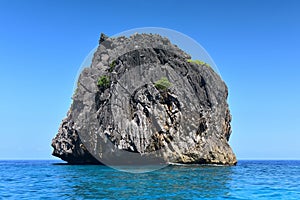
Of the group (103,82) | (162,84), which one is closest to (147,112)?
(162,84)

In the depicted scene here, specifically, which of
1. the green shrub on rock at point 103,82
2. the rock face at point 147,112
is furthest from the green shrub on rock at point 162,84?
the green shrub on rock at point 103,82

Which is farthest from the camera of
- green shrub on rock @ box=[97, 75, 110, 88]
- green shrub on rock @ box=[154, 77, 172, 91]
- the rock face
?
green shrub on rock @ box=[97, 75, 110, 88]

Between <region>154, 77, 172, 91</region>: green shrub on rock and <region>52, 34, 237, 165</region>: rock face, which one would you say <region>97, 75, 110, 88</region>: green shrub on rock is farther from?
<region>154, 77, 172, 91</region>: green shrub on rock

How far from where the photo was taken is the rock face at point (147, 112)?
5538 cm

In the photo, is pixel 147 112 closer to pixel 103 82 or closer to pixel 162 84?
pixel 162 84

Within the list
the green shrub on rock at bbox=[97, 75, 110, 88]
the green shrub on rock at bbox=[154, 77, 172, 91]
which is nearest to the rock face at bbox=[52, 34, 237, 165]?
the green shrub on rock at bbox=[154, 77, 172, 91]

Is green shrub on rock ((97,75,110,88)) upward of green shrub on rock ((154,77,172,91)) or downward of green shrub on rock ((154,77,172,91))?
upward

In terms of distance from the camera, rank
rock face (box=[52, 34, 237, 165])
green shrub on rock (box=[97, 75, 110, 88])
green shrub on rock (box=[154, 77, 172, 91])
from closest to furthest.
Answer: rock face (box=[52, 34, 237, 165]), green shrub on rock (box=[154, 77, 172, 91]), green shrub on rock (box=[97, 75, 110, 88])

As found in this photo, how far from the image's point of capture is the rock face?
2180 inches

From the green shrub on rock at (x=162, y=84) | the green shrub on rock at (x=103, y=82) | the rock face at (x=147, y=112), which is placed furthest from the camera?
the green shrub on rock at (x=103, y=82)

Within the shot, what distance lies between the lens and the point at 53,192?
21.6 metres

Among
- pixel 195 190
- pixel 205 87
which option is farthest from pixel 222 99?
pixel 195 190

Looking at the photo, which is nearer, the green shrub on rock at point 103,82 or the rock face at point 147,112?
the rock face at point 147,112

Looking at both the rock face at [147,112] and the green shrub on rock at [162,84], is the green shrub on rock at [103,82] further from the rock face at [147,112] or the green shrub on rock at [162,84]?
the green shrub on rock at [162,84]
